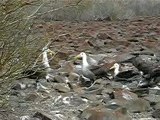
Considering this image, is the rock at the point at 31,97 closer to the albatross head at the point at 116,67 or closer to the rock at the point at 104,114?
the rock at the point at 104,114

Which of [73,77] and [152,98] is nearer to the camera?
[152,98]

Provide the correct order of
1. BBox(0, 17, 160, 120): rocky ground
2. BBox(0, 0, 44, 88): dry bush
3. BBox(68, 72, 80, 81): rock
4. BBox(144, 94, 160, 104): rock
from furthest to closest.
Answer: BBox(68, 72, 80, 81): rock
BBox(144, 94, 160, 104): rock
BBox(0, 17, 160, 120): rocky ground
BBox(0, 0, 44, 88): dry bush

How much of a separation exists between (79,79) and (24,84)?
35.4 inches

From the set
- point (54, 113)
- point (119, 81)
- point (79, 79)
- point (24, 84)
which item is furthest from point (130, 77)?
point (54, 113)

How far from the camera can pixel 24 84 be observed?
6.64 metres

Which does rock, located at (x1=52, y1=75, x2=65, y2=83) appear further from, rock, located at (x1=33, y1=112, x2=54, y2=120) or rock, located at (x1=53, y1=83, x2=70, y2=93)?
rock, located at (x1=33, y1=112, x2=54, y2=120)

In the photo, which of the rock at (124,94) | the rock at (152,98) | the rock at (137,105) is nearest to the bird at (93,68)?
the rock at (124,94)

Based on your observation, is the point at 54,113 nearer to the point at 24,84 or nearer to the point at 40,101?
the point at 40,101

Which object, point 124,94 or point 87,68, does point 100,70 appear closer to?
point 87,68

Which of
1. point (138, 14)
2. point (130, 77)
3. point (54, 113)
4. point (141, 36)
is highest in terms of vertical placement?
point (54, 113)

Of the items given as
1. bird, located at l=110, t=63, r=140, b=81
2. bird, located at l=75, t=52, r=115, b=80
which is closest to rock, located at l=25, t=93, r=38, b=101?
bird, located at l=75, t=52, r=115, b=80

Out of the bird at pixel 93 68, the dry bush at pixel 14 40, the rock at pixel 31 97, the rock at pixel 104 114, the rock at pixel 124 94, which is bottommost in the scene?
the bird at pixel 93 68

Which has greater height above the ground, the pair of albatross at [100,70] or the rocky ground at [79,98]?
the rocky ground at [79,98]

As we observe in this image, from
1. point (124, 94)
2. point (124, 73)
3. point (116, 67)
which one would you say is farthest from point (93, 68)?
point (124, 94)
